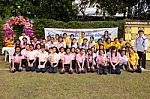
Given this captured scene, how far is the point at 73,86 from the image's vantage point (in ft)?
33.2

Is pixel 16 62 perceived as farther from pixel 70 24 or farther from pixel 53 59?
pixel 70 24

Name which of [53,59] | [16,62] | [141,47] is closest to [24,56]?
[16,62]

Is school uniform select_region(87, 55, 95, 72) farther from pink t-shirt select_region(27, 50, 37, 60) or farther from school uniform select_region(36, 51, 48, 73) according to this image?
pink t-shirt select_region(27, 50, 37, 60)

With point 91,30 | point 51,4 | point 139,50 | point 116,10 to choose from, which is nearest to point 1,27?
point 91,30

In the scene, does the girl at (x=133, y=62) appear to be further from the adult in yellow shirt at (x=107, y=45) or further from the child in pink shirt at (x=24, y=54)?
the child in pink shirt at (x=24, y=54)

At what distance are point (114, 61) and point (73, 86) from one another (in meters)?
A: 2.88

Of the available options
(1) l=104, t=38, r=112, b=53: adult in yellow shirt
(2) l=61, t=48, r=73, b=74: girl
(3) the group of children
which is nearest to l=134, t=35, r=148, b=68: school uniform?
(3) the group of children

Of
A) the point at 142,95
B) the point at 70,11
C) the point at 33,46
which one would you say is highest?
the point at 70,11

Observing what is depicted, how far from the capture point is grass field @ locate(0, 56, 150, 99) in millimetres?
8953

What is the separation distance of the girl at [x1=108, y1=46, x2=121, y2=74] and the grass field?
0.92ft

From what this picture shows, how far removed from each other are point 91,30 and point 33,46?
14.0 feet

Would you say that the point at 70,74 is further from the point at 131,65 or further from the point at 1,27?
the point at 1,27

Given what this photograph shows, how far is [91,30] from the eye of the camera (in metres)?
16.8

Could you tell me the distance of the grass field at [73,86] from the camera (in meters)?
8.95
